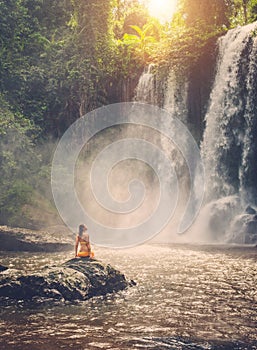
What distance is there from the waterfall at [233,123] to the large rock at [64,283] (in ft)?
46.4

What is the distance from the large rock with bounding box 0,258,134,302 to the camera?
9.17 m

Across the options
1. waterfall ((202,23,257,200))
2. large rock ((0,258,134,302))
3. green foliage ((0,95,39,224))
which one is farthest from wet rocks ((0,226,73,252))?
waterfall ((202,23,257,200))

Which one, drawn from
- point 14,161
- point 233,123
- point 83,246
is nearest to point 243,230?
point 233,123

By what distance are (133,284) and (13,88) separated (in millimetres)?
21944

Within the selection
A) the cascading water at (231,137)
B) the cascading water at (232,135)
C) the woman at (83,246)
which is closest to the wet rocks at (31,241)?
the woman at (83,246)

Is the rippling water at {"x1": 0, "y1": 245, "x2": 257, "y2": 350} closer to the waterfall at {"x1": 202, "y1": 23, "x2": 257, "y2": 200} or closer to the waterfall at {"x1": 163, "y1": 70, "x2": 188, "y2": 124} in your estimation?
the waterfall at {"x1": 202, "y1": 23, "x2": 257, "y2": 200}

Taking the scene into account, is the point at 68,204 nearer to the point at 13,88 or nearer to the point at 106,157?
the point at 106,157

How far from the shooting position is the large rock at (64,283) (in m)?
9.17

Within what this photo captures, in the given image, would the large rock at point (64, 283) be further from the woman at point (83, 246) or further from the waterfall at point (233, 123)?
the waterfall at point (233, 123)

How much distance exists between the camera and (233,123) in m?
24.1

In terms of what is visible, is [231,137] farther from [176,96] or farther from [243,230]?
[243,230]

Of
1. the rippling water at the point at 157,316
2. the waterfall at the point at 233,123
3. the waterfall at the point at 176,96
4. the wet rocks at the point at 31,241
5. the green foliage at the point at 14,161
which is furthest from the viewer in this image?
the waterfall at the point at 176,96

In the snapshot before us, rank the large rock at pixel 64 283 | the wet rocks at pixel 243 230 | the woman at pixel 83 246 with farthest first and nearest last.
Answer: the wet rocks at pixel 243 230 → the woman at pixel 83 246 → the large rock at pixel 64 283

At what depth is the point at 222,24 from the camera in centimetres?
3144
